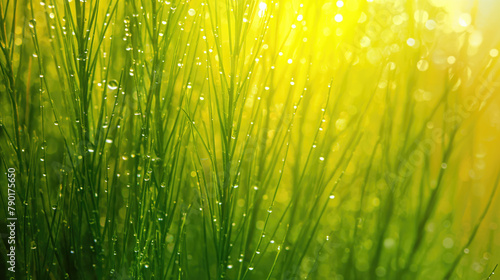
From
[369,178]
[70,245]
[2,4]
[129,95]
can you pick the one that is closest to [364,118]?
[369,178]

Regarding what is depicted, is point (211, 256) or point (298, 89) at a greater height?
point (298, 89)

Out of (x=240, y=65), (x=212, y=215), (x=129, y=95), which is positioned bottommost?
(x=212, y=215)

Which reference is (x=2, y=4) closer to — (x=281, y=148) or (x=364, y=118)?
(x=281, y=148)

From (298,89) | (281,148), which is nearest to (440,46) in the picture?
(298,89)

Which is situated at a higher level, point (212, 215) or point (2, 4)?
point (2, 4)

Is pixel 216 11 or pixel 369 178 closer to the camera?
pixel 216 11

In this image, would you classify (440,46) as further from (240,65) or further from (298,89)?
(240,65)
